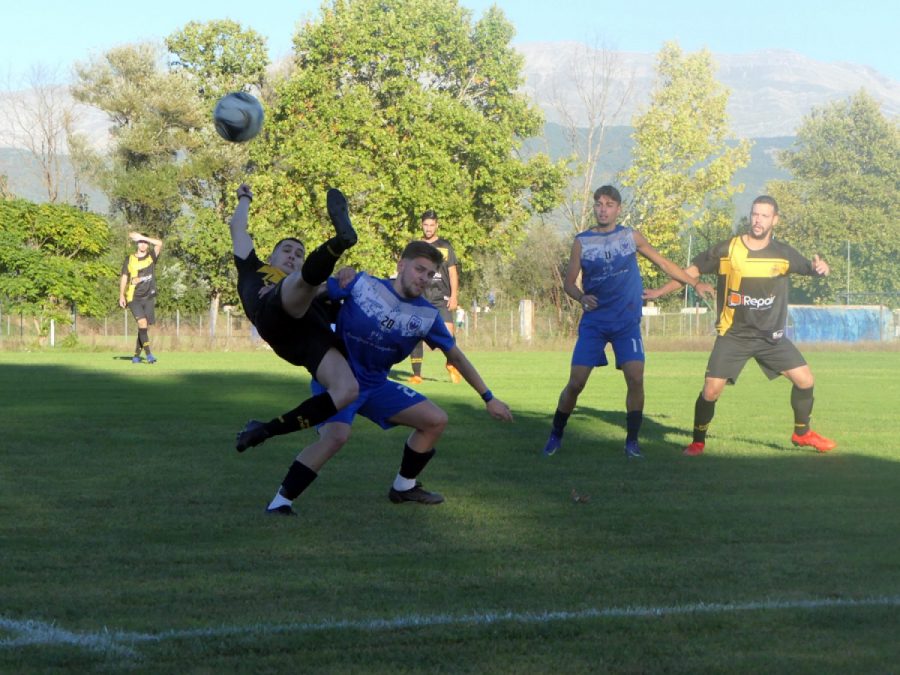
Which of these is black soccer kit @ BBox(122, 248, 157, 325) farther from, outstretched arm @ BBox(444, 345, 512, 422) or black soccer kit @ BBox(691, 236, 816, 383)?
outstretched arm @ BBox(444, 345, 512, 422)

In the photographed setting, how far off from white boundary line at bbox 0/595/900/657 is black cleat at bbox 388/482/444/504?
291cm

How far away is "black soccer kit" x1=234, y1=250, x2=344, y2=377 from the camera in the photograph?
24.1 feet

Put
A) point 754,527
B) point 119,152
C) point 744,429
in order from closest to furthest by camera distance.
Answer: point 754,527, point 744,429, point 119,152

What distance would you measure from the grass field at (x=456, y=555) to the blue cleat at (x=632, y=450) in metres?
0.10

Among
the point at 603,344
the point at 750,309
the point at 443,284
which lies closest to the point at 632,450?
the point at 603,344

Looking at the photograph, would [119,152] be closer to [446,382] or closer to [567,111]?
[567,111]

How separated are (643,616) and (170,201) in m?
57.5

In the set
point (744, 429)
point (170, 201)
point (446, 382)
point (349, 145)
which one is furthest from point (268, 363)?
point (170, 201)

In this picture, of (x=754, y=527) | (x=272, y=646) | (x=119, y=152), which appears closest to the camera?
(x=272, y=646)

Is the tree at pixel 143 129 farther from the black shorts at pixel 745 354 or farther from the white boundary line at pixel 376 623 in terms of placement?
the white boundary line at pixel 376 623

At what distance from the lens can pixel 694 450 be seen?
423 inches

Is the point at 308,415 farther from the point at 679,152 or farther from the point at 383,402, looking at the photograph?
the point at 679,152

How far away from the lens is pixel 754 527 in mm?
7051

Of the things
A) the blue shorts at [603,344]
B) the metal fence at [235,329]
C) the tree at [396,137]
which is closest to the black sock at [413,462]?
the blue shorts at [603,344]
